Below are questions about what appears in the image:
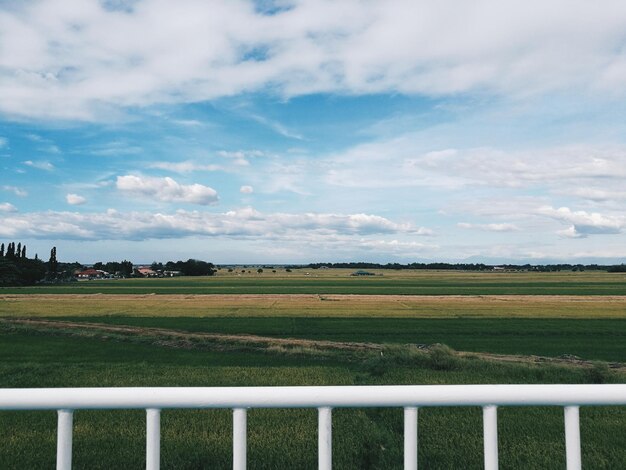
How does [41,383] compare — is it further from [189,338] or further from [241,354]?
[189,338]

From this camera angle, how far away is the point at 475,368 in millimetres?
17359

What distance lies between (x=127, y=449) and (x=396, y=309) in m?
49.4

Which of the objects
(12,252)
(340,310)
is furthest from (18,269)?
(340,310)

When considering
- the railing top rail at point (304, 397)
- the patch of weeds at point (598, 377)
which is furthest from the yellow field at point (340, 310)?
the railing top rail at point (304, 397)

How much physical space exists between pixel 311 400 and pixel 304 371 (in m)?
12.8

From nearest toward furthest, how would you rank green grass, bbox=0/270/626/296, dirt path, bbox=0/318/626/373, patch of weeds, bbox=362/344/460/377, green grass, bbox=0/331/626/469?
1. green grass, bbox=0/331/626/469
2. patch of weeds, bbox=362/344/460/377
3. dirt path, bbox=0/318/626/373
4. green grass, bbox=0/270/626/296

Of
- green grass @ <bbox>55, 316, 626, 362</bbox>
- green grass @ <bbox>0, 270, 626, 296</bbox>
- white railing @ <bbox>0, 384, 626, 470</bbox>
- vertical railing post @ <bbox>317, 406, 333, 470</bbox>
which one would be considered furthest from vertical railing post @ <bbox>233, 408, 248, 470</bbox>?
green grass @ <bbox>0, 270, 626, 296</bbox>

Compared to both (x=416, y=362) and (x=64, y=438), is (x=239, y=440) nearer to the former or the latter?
(x=64, y=438)

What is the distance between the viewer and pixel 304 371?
14.1 meters

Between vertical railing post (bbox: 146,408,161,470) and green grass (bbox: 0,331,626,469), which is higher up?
vertical railing post (bbox: 146,408,161,470)

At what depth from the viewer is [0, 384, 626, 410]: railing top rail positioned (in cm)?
175

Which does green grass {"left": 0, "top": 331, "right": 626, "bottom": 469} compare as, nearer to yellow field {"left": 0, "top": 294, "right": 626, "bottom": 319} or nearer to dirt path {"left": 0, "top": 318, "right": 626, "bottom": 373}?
dirt path {"left": 0, "top": 318, "right": 626, "bottom": 373}

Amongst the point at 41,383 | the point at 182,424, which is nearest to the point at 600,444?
the point at 182,424

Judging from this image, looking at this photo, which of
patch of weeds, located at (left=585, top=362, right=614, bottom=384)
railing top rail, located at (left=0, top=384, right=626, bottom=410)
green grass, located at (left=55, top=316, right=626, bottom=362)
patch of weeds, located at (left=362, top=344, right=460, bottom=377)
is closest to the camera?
railing top rail, located at (left=0, top=384, right=626, bottom=410)
